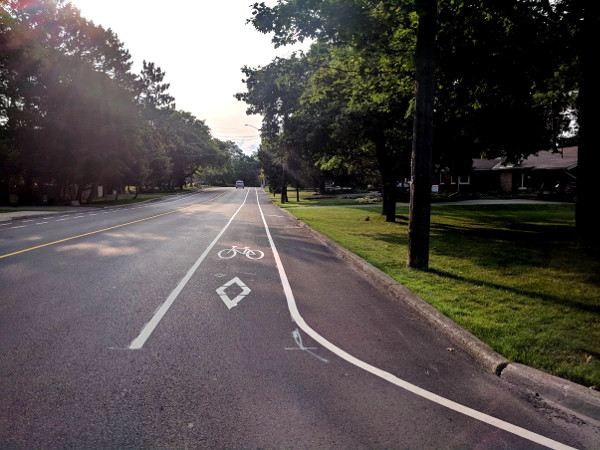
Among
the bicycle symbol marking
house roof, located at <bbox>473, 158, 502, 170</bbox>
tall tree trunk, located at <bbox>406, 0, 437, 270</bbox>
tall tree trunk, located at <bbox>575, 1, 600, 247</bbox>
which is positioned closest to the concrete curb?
tall tree trunk, located at <bbox>406, 0, 437, 270</bbox>

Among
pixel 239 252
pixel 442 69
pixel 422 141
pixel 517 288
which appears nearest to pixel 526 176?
pixel 442 69

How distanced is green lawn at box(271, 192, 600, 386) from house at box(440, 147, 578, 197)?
21.9m

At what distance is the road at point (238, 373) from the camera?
306 centimetres

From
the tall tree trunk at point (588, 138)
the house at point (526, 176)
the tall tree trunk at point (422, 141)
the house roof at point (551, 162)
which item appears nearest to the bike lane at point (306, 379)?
the tall tree trunk at point (422, 141)

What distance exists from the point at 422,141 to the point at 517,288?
344cm

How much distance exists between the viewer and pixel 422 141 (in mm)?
8641

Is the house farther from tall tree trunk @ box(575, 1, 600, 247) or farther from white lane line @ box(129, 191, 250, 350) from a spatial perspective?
white lane line @ box(129, 191, 250, 350)

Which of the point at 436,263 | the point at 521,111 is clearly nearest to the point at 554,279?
the point at 436,263

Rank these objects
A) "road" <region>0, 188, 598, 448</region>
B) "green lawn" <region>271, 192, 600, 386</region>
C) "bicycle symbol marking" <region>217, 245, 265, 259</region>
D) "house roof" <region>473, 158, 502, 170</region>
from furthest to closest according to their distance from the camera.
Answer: "house roof" <region>473, 158, 502, 170</region> < "bicycle symbol marking" <region>217, 245, 265, 259</region> < "green lawn" <region>271, 192, 600, 386</region> < "road" <region>0, 188, 598, 448</region>

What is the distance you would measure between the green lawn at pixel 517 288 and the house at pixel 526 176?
21.9 metres

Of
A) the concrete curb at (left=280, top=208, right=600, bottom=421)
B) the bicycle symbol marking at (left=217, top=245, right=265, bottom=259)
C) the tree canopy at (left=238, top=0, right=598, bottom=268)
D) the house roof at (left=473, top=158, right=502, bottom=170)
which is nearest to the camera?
the concrete curb at (left=280, top=208, right=600, bottom=421)

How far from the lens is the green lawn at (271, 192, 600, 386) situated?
179 inches

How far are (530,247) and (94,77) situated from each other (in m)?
36.9

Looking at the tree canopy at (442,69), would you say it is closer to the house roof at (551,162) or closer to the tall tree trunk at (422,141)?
the tall tree trunk at (422,141)
